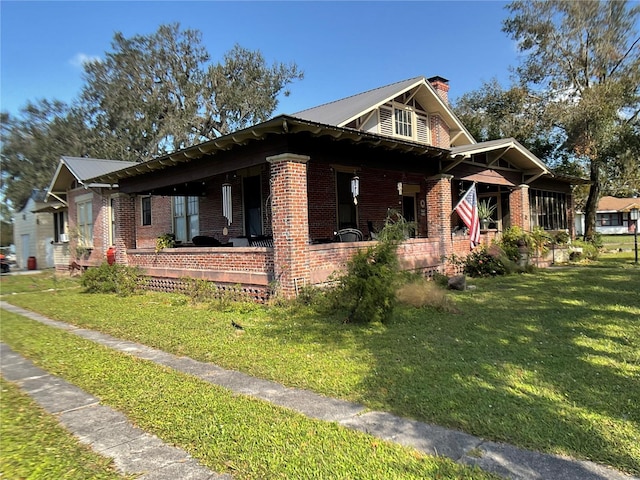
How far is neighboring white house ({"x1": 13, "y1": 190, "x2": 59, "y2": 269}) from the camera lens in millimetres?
26984

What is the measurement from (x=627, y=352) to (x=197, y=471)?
513 centimetres

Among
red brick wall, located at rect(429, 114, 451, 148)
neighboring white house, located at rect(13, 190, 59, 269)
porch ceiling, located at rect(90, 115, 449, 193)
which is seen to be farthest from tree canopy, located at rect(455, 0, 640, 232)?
neighboring white house, located at rect(13, 190, 59, 269)

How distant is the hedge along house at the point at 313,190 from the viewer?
8.69 m

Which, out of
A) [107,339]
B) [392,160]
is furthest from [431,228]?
[107,339]

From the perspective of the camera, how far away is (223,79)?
37.3 metres

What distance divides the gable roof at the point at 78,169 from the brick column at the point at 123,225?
9.35 feet

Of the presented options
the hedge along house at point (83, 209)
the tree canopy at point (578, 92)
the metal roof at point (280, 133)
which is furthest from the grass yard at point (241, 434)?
the tree canopy at point (578, 92)

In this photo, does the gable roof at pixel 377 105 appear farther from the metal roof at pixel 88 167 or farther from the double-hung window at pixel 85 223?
the double-hung window at pixel 85 223

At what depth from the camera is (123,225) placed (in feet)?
47.2

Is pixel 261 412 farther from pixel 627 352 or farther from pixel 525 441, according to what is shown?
pixel 627 352

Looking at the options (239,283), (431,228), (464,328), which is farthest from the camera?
(431,228)

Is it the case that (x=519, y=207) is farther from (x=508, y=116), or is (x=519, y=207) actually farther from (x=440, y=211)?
(x=508, y=116)

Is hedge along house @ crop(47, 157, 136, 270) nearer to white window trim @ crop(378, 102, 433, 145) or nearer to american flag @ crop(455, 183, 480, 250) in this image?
white window trim @ crop(378, 102, 433, 145)

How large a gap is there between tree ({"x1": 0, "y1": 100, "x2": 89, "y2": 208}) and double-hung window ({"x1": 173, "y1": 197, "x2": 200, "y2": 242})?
26.3 metres
